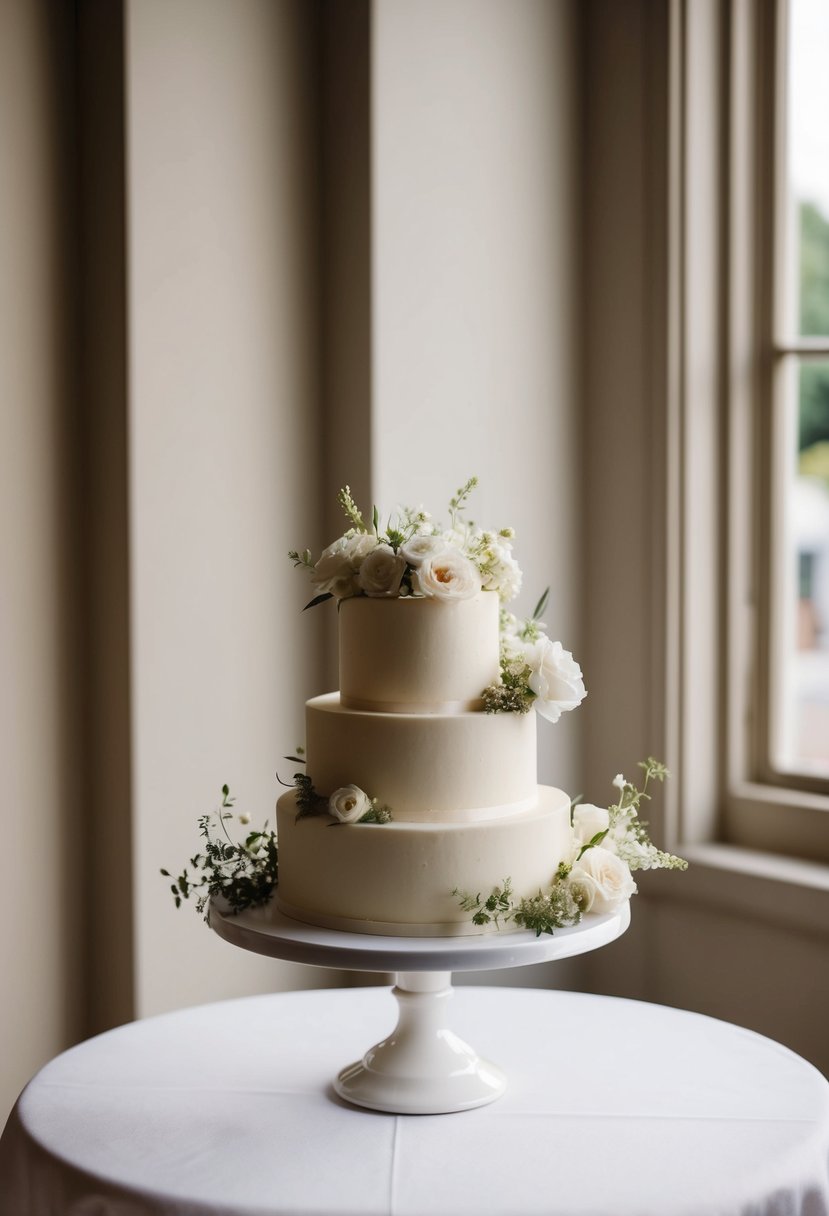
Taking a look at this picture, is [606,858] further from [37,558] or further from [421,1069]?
[37,558]

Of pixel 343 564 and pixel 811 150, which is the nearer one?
pixel 343 564

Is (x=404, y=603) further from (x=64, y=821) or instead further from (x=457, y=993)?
(x=64, y=821)

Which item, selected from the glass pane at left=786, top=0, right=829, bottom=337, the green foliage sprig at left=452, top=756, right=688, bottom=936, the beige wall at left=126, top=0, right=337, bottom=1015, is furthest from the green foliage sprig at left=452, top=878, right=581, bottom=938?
the glass pane at left=786, top=0, right=829, bottom=337

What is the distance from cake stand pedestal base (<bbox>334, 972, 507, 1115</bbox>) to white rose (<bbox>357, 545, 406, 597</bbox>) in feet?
1.74

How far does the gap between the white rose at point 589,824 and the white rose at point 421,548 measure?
1.48 ft

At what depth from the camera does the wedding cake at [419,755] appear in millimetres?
1642

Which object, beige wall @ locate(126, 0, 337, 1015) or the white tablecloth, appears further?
beige wall @ locate(126, 0, 337, 1015)

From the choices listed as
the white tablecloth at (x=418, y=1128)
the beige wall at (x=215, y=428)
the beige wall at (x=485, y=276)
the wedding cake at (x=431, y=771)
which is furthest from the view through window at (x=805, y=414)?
the wedding cake at (x=431, y=771)

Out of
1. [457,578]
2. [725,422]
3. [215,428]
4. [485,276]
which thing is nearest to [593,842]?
[457,578]

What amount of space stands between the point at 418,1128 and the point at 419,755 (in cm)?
48

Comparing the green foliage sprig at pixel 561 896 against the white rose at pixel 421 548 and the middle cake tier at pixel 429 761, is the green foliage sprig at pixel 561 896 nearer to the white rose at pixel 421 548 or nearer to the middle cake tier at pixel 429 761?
the middle cake tier at pixel 429 761

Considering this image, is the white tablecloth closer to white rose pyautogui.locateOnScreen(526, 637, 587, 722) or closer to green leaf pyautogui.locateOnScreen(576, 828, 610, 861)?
green leaf pyautogui.locateOnScreen(576, 828, 610, 861)

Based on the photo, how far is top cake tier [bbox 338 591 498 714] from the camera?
1.72m

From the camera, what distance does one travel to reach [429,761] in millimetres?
1686
